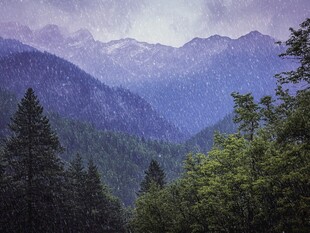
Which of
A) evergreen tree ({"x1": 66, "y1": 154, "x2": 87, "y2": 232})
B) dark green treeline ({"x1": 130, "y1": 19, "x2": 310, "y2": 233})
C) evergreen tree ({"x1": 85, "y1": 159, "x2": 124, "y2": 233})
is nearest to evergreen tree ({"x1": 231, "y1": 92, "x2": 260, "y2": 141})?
dark green treeline ({"x1": 130, "y1": 19, "x2": 310, "y2": 233})

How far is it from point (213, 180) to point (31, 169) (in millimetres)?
16378

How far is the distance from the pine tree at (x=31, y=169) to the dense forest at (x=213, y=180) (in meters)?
0.09

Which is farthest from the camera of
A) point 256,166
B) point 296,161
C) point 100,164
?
point 100,164

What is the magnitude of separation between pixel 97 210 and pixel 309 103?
3483 cm

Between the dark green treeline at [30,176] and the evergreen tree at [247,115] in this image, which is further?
the dark green treeline at [30,176]

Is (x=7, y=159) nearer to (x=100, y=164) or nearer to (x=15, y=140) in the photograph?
(x=15, y=140)

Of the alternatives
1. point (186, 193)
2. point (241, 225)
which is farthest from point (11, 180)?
point (241, 225)

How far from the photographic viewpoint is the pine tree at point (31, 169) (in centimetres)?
2709

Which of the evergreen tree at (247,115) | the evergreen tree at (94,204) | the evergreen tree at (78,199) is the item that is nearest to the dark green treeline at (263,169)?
the evergreen tree at (247,115)

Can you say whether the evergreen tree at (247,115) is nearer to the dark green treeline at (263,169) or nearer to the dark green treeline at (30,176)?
the dark green treeline at (263,169)

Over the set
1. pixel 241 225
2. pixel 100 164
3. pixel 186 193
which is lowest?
pixel 241 225

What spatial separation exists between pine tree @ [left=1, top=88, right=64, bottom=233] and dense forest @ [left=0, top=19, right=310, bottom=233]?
0.09 metres

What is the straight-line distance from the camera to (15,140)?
2733cm

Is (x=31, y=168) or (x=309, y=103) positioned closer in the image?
(x=309, y=103)
